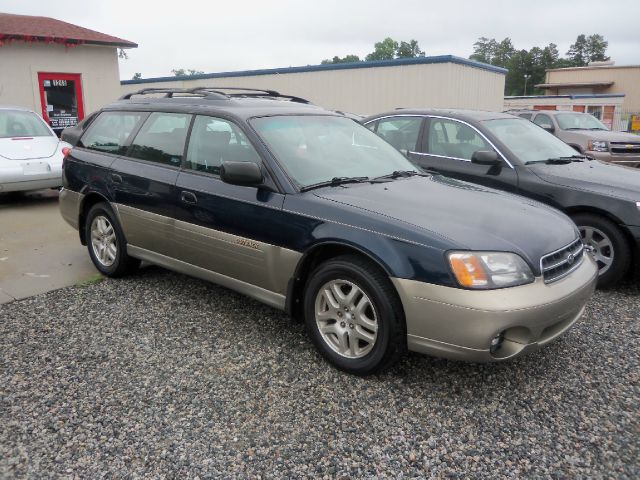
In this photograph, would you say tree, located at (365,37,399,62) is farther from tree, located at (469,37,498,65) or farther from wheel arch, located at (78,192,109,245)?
wheel arch, located at (78,192,109,245)

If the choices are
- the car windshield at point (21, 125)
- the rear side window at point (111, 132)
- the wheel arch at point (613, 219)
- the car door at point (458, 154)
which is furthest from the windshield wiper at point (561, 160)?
the car windshield at point (21, 125)

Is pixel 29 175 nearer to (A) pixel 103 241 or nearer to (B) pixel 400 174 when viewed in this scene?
(A) pixel 103 241

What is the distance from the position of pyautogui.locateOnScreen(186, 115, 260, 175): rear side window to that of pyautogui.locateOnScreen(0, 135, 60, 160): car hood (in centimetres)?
513

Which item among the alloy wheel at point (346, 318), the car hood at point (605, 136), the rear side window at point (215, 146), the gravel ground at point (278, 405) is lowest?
the gravel ground at point (278, 405)

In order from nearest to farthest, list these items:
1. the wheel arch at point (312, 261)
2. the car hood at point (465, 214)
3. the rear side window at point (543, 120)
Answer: the car hood at point (465, 214) → the wheel arch at point (312, 261) → the rear side window at point (543, 120)

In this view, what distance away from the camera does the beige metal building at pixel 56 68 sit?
41.5 feet

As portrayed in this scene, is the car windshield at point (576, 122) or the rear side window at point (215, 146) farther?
the car windshield at point (576, 122)

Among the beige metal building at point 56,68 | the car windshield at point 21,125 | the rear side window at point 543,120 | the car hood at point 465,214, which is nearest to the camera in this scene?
the car hood at point 465,214

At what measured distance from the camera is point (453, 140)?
6098mm

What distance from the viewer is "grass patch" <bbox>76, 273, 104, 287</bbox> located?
4.98 meters

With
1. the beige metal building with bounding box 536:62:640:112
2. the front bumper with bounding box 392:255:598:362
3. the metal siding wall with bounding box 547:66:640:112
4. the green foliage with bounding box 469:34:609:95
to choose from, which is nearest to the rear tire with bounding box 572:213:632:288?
the front bumper with bounding box 392:255:598:362

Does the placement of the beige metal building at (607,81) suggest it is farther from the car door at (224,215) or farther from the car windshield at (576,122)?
the car door at (224,215)

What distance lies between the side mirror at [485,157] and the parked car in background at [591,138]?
6.96 meters

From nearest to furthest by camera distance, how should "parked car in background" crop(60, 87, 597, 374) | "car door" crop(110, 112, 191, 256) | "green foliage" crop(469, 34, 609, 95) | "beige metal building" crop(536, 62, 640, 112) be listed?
"parked car in background" crop(60, 87, 597, 374), "car door" crop(110, 112, 191, 256), "beige metal building" crop(536, 62, 640, 112), "green foliage" crop(469, 34, 609, 95)
